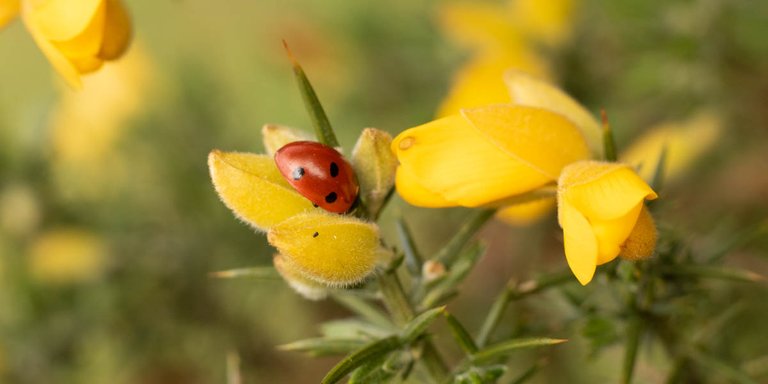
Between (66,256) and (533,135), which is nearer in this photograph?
(533,135)

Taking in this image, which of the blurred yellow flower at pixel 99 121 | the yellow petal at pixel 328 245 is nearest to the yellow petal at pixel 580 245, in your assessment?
the yellow petal at pixel 328 245

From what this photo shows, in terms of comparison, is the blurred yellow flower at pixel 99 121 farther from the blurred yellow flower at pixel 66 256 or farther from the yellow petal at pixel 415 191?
the yellow petal at pixel 415 191

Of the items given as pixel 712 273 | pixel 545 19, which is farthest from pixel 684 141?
pixel 712 273

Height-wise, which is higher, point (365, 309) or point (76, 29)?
point (76, 29)

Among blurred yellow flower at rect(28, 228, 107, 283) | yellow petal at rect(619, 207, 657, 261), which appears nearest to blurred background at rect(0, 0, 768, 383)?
blurred yellow flower at rect(28, 228, 107, 283)

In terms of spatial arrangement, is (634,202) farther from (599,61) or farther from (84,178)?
(84,178)

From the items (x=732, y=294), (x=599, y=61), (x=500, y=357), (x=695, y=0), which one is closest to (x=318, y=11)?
(x=599, y=61)

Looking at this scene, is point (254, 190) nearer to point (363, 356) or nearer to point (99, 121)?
point (363, 356)
